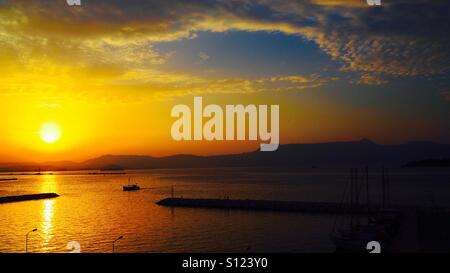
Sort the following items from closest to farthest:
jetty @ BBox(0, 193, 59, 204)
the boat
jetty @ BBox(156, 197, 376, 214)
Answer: the boat → jetty @ BBox(156, 197, 376, 214) → jetty @ BBox(0, 193, 59, 204)

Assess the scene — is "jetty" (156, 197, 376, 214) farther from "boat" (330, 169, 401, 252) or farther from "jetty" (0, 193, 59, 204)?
"jetty" (0, 193, 59, 204)

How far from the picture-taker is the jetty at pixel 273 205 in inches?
1581

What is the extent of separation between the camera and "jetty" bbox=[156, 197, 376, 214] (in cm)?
4016

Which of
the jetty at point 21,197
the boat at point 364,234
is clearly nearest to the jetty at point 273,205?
the boat at point 364,234

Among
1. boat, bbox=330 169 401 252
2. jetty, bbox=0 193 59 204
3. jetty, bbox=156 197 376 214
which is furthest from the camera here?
jetty, bbox=0 193 59 204

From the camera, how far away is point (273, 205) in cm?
4375

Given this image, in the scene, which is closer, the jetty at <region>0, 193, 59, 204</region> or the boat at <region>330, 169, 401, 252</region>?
the boat at <region>330, 169, 401, 252</region>

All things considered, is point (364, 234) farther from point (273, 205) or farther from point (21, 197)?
point (21, 197)

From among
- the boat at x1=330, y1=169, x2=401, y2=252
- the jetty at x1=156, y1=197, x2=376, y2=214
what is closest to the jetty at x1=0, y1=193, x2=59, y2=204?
the jetty at x1=156, y1=197, x2=376, y2=214

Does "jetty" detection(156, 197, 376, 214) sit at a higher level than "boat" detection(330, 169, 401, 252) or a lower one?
higher

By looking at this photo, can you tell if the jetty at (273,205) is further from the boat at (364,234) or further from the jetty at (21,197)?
the jetty at (21,197)

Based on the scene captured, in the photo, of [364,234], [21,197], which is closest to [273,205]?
[364,234]
